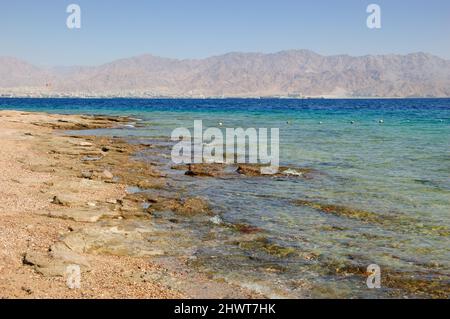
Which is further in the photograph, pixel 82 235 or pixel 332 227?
pixel 332 227

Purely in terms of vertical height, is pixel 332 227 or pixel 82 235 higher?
pixel 82 235

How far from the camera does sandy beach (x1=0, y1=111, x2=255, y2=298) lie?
9.17m

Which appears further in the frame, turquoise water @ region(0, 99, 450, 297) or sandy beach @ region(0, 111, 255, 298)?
turquoise water @ region(0, 99, 450, 297)

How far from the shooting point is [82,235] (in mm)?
12055

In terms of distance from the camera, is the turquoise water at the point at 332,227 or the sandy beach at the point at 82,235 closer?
the sandy beach at the point at 82,235

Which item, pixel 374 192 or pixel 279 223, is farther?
pixel 374 192

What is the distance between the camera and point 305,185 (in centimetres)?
1992

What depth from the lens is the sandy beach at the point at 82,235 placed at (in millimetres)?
9172

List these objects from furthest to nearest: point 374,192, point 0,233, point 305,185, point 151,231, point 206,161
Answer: point 206,161 < point 305,185 < point 374,192 < point 151,231 < point 0,233
